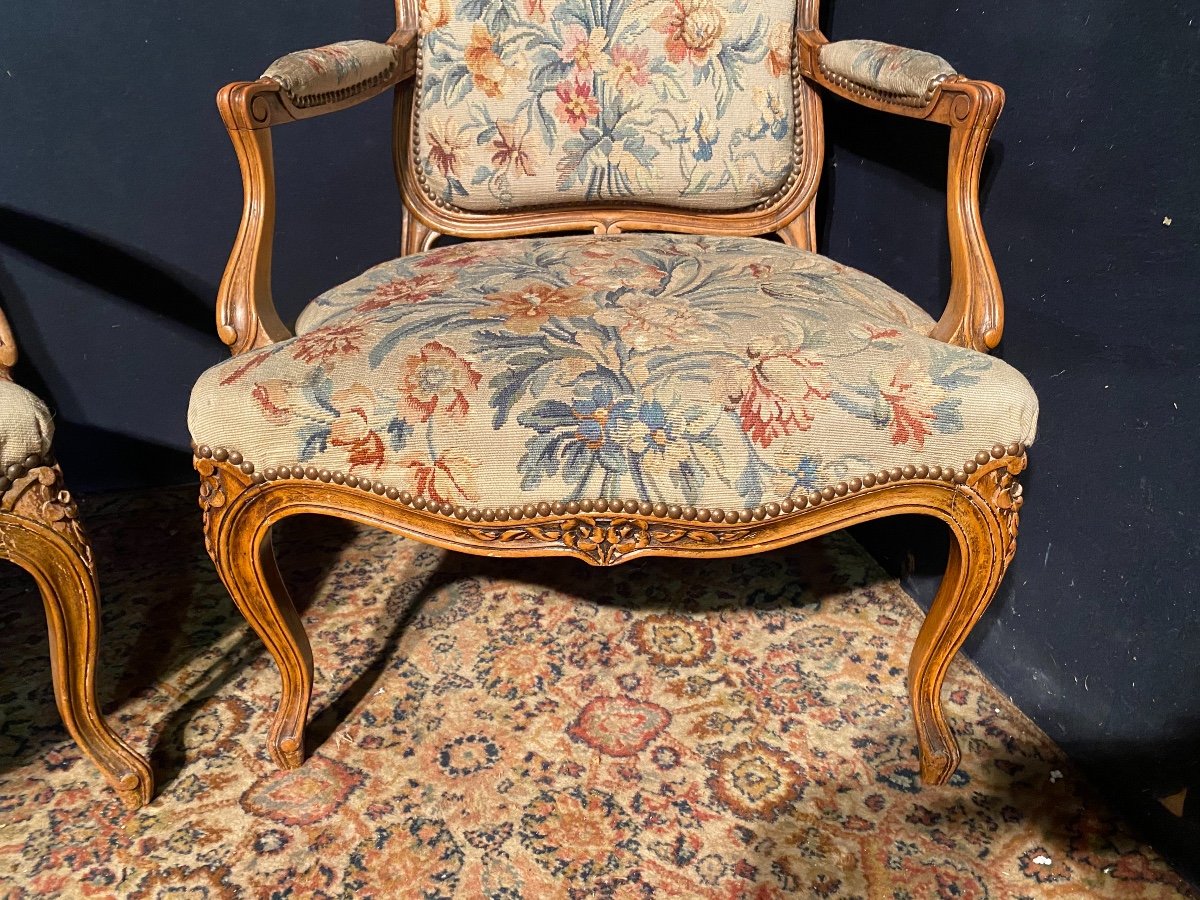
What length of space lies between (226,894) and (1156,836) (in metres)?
0.94

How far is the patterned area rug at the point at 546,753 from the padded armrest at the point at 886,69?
680 millimetres

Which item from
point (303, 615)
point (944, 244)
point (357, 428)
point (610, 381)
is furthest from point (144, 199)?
point (944, 244)

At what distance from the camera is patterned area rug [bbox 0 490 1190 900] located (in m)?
0.97

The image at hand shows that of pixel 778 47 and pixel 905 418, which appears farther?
pixel 778 47

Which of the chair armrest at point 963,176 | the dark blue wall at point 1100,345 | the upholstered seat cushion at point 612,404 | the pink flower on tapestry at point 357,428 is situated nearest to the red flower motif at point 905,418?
the upholstered seat cushion at point 612,404

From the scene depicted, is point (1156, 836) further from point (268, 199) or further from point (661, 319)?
point (268, 199)

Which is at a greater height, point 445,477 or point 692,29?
point 692,29

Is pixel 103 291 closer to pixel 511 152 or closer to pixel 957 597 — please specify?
pixel 511 152

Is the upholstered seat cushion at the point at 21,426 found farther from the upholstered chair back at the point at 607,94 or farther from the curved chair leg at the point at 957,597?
the curved chair leg at the point at 957,597

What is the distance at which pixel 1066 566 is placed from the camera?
1.08 meters

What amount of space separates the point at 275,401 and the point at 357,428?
0.08 meters

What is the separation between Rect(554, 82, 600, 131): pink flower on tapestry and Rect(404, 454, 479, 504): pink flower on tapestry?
0.57 metres

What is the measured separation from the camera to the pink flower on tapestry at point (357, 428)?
83 cm

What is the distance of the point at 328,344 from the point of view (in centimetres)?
88
